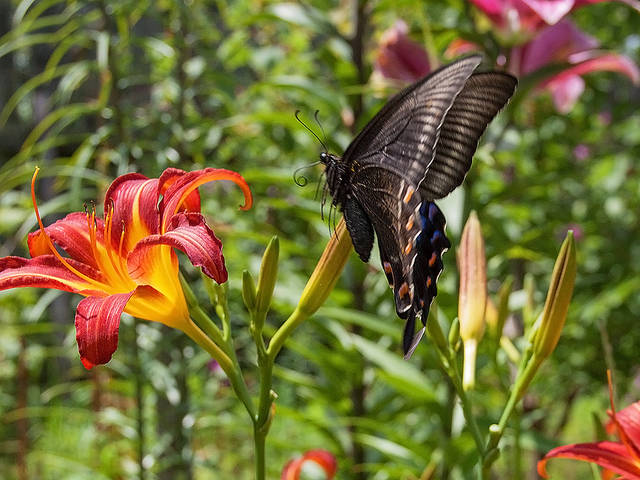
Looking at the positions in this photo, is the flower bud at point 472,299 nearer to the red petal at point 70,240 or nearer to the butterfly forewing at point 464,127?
the butterfly forewing at point 464,127

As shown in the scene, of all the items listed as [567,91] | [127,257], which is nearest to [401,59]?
[567,91]

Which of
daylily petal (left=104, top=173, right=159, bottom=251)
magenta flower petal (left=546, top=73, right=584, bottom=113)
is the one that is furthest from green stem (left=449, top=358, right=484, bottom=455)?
magenta flower petal (left=546, top=73, right=584, bottom=113)

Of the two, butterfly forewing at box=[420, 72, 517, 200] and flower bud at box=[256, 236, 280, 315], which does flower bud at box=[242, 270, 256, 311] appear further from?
butterfly forewing at box=[420, 72, 517, 200]

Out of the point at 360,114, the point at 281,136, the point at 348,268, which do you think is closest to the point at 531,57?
the point at 360,114

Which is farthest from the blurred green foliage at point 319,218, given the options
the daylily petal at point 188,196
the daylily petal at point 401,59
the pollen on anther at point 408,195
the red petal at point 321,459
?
the daylily petal at point 188,196

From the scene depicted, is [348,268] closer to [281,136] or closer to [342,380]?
[342,380]
